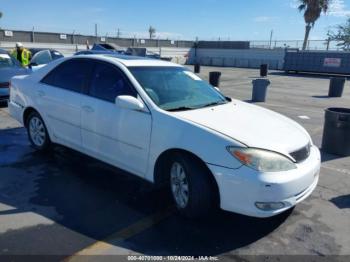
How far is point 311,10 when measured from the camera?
123 ft

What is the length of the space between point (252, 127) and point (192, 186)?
877mm

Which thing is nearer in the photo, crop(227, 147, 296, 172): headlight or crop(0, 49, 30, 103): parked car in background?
crop(227, 147, 296, 172): headlight

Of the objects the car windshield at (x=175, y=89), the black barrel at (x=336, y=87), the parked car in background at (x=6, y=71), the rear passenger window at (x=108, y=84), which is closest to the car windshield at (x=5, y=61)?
the parked car in background at (x=6, y=71)

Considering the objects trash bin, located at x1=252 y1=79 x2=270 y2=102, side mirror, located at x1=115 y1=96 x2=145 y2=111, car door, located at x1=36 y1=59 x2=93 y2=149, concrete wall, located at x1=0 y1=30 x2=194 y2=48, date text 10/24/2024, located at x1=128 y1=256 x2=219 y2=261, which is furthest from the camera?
concrete wall, located at x1=0 y1=30 x2=194 y2=48

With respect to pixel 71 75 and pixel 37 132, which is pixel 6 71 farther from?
pixel 71 75

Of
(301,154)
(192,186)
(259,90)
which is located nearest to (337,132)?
(301,154)

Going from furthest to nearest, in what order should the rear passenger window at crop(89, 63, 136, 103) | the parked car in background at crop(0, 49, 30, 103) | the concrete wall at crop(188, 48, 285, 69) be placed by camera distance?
the concrete wall at crop(188, 48, 285, 69), the parked car in background at crop(0, 49, 30, 103), the rear passenger window at crop(89, 63, 136, 103)

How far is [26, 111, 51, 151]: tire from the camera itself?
18.1 feet

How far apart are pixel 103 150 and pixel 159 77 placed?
1.15m

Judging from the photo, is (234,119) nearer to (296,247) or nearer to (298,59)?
(296,247)

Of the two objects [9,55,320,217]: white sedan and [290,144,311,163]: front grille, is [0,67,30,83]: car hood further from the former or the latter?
[290,144,311,163]: front grille

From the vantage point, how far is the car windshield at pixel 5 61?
35.0ft

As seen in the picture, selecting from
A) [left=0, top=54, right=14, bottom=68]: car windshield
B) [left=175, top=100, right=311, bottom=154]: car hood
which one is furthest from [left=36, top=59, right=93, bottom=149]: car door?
[left=0, top=54, right=14, bottom=68]: car windshield

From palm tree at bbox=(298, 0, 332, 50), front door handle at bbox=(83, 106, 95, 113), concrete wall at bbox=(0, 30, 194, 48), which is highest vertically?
palm tree at bbox=(298, 0, 332, 50)
